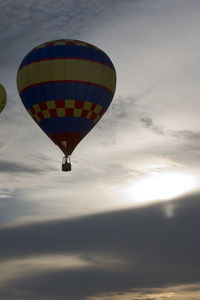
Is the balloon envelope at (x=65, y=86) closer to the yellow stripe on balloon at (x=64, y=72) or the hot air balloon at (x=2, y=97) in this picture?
the yellow stripe on balloon at (x=64, y=72)

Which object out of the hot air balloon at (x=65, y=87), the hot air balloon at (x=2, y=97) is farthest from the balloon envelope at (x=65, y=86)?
the hot air balloon at (x=2, y=97)

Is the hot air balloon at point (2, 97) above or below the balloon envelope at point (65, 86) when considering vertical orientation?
above

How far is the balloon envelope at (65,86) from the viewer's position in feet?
157

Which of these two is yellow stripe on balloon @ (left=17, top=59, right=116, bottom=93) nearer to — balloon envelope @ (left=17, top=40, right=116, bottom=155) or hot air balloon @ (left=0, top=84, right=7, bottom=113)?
balloon envelope @ (left=17, top=40, right=116, bottom=155)

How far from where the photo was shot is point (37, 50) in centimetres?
4912

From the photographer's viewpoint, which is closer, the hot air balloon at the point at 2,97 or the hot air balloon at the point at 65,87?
the hot air balloon at the point at 65,87

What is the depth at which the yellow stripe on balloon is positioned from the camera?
4784 cm

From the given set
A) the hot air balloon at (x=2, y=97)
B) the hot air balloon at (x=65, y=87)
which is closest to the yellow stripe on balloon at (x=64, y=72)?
the hot air balloon at (x=65, y=87)

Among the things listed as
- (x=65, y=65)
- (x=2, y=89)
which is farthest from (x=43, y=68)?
(x=2, y=89)

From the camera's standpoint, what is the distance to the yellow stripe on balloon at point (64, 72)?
4784 cm

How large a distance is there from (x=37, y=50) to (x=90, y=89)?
18.1 feet

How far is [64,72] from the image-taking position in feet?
157

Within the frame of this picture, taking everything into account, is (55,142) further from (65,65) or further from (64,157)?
(65,65)

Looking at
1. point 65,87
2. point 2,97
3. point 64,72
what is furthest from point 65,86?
point 2,97
